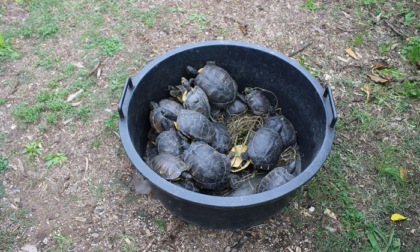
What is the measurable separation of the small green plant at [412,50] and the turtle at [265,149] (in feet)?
6.93

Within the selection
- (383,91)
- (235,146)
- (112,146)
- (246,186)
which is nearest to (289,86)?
(235,146)

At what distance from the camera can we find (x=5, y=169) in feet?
9.70

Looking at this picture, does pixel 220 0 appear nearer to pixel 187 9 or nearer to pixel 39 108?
pixel 187 9

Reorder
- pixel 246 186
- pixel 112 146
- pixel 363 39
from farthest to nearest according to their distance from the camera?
1. pixel 363 39
2. pixel 112 146
3. pixel 246 186

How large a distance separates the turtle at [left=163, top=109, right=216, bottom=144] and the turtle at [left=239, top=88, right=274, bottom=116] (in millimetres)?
511

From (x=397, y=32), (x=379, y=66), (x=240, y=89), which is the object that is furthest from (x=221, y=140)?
(x=397, y=32)

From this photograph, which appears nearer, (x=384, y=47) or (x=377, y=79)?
(x=377, y=79)

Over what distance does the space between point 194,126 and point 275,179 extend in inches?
27.7

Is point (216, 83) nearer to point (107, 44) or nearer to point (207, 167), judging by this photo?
point (207, 167)

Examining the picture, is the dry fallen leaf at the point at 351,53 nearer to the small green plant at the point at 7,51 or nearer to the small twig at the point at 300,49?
the small twig at the point at 300,49

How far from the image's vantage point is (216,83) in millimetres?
2893

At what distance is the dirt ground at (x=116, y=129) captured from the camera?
2660 millimetres

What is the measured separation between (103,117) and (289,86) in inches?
67.1

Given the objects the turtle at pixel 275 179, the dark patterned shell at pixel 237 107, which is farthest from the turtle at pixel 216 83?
the turtle at pixel 275 179
